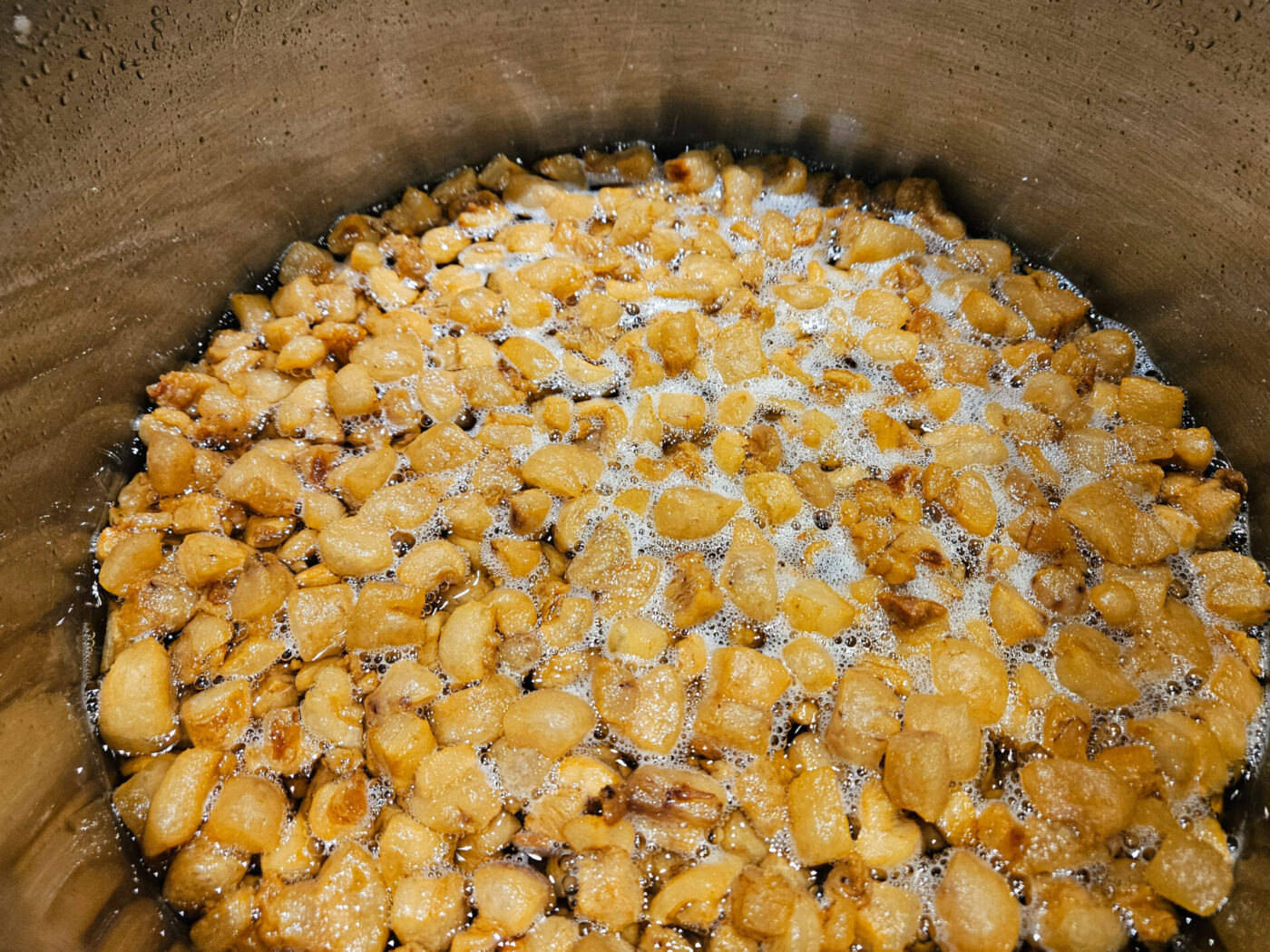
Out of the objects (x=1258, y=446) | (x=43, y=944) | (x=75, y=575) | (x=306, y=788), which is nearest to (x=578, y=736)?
(x=306, y=788)

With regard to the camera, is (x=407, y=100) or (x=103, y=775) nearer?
(x=103, y=775)

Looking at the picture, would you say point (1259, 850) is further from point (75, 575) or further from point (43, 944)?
point (75, 575)

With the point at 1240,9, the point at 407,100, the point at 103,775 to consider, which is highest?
the point at 1240,9

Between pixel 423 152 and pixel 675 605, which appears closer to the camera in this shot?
pixel 675 605

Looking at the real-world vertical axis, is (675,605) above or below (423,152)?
below
